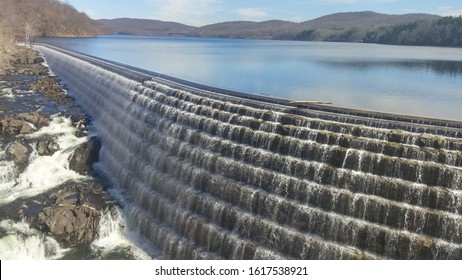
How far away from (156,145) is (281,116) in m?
10.5

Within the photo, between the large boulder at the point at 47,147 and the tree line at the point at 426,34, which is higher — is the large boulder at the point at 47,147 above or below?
below

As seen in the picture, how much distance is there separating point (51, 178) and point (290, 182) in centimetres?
2042

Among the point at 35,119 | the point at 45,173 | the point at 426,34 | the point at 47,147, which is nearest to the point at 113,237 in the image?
the point at 45,173

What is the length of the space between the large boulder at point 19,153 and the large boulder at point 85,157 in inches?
133

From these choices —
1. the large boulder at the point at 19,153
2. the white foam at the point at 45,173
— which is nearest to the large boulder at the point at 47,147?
the white foam at the point at 45,173

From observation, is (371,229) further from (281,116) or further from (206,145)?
(206,145)

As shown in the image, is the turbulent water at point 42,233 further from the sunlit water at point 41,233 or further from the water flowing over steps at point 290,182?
the water flowing over steps at point 290,182

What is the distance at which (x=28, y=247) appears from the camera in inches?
880

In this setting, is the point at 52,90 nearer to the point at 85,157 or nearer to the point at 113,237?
the point at 85,157

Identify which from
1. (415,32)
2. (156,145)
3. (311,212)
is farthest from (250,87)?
(415,32)

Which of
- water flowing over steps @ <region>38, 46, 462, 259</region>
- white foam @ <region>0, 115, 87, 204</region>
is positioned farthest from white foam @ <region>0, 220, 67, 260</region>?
white foam @ <region>0, 115, 87, 204</region>

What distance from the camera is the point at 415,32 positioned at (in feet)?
509

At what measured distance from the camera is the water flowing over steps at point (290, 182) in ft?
50.8

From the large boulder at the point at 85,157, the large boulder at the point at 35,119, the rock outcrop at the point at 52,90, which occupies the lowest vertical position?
the large boulder at the point at 85,157
